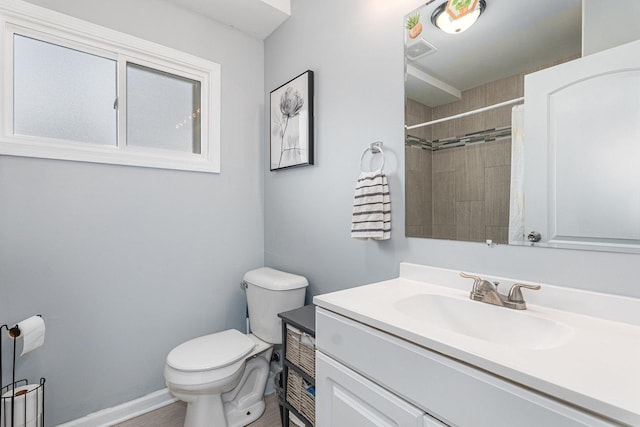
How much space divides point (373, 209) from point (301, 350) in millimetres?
700

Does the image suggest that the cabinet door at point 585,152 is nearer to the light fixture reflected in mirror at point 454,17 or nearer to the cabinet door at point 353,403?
the light fixture reflected in mirror at point 454,17

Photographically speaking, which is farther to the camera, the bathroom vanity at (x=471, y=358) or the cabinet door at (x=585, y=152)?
the cabinet door at (x=585, y=152)

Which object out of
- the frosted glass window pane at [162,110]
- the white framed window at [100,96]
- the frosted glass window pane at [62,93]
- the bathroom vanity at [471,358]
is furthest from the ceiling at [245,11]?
the bathroom vanity at [471,358]

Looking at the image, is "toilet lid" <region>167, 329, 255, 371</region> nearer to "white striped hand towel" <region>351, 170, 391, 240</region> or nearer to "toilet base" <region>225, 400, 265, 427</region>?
"toilet base" <region>225, 400, 265, 427</region>

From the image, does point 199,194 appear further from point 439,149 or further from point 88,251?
point 439,149

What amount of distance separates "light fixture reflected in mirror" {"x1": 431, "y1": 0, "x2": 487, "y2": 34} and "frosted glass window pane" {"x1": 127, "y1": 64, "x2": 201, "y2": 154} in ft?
4.99

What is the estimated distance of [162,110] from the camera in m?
1.89

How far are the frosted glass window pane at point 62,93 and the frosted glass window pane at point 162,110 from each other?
0.32ft

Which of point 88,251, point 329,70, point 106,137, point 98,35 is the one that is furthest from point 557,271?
point 98,35

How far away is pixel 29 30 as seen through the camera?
1.46 m

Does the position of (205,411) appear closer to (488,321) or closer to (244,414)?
(244,414)

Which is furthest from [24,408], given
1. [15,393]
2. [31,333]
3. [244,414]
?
[244,414]

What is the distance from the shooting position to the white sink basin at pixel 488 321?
0.81 metres

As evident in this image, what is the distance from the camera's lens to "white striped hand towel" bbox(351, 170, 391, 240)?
52.0 inches
